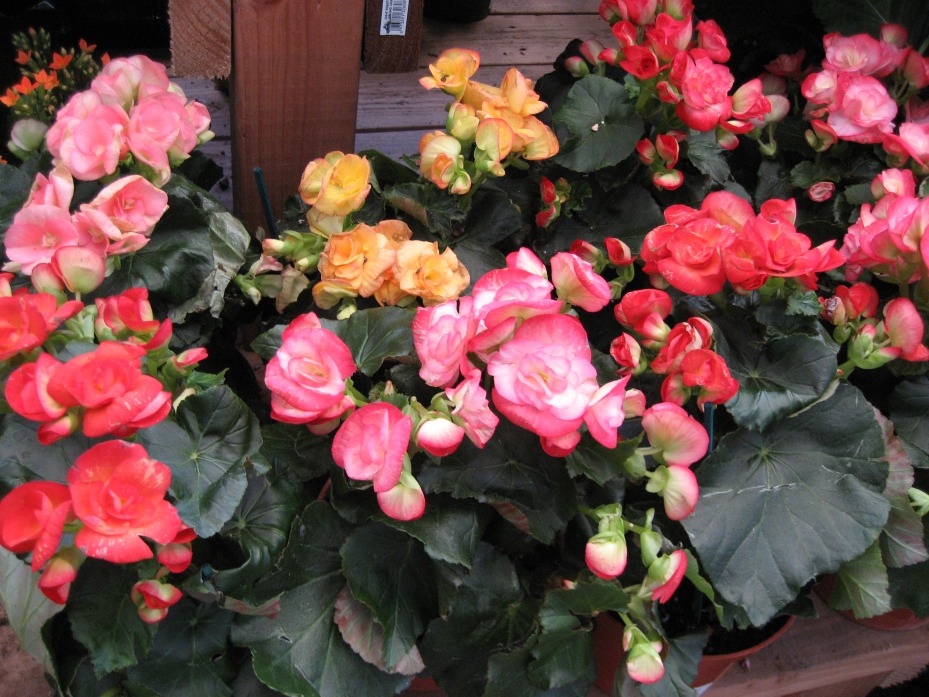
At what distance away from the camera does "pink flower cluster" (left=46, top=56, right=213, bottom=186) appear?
733 mm

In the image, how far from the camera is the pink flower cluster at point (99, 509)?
0.50 meters

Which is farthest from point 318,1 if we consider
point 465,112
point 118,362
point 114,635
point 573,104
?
point 114,635

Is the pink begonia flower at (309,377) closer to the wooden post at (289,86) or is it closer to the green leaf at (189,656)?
the green leaf at (189,656)

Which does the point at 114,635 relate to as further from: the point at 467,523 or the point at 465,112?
the point at 465,112

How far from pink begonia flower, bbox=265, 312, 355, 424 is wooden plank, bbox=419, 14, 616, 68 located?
1.22m

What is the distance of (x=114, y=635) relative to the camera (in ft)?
2.17

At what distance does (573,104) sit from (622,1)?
0.14 metres

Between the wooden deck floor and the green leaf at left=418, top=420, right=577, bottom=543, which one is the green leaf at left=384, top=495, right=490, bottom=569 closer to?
the green leaf at left=418, top=420, right=577, bottom=543

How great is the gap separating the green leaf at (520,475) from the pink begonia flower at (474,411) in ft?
0.34

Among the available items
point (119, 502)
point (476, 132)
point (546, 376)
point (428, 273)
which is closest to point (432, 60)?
point (476, 132)

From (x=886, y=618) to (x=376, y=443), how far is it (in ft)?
2.66

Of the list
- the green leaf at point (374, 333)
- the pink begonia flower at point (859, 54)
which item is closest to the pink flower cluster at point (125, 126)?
the green leaf at point (374, 333)

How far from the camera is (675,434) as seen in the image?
0.65 meters

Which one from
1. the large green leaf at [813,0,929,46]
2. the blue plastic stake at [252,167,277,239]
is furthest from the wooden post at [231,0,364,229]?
the large green leaf at [813,0,929,46]
